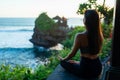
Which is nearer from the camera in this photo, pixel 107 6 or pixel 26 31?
pixel 107 6

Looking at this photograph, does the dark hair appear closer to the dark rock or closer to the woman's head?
the woman's head

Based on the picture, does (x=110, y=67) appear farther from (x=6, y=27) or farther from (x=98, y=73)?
(x=6, y=27)

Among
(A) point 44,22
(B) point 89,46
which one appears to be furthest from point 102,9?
(A) point 44,22

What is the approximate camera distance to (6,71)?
16.5 feet

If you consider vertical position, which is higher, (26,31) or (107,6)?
(107,6)

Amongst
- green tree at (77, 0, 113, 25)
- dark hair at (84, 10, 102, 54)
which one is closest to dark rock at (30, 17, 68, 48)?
green tree at (77, 0, 113, 25)

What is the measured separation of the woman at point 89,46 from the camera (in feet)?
11.4

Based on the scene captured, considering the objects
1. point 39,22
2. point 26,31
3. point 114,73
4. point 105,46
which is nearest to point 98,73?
point 114,73

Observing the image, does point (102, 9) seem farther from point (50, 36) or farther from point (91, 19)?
point (50, 36)

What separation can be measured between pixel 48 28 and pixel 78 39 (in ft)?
128

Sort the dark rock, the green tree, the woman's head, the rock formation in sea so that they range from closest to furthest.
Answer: the woman's head → the green tree → the rock formation in sea → the dark rock

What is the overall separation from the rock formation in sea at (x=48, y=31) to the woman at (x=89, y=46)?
35047 mm

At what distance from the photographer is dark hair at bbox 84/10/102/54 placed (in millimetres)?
3408

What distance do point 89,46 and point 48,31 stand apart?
39494 millimetres
